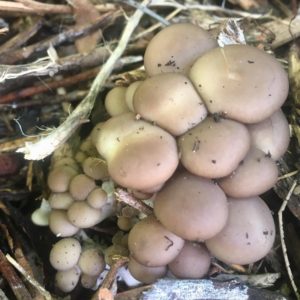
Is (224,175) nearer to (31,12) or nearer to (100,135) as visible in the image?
(100,135)

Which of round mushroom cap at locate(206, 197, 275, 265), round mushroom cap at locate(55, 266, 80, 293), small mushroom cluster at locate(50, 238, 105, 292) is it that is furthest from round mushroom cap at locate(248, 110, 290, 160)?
round mushroom cap at locate(55, 266, 80, 293)

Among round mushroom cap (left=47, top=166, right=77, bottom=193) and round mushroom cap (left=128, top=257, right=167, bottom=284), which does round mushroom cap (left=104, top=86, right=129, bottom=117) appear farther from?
round mushroom cap (left=128, top=257, right=167, bottom=284)

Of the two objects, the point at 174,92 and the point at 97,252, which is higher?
the point at 174,92

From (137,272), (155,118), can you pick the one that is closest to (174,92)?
(155,118)

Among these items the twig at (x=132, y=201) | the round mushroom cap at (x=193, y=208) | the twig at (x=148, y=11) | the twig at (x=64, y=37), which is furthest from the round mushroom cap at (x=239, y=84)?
the twig at (x=64, y=37)

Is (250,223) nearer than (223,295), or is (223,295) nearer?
(250,223)

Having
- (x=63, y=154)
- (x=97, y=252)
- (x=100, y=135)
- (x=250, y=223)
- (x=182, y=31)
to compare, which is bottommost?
(x=97, y=252)

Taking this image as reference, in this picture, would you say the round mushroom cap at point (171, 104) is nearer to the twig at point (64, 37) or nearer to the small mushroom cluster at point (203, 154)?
the small mushroom cluster at point (203, 154)
